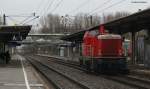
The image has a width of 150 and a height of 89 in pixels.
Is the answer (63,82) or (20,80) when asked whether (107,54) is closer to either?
(63,82)

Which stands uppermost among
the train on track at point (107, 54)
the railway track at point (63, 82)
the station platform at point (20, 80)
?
the train on track at point (107, 54)

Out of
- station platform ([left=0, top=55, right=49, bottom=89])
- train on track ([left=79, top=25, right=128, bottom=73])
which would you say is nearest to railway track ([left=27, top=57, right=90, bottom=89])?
station platform ([left=0, top=55, right=49, bottom=89])

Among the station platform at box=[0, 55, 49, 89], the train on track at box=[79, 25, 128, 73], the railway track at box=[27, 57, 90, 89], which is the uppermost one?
the train on track at box=[79, 25, 128, 73]

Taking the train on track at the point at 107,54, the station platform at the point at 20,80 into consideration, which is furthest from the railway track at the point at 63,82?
the train on track at the point at 107,54

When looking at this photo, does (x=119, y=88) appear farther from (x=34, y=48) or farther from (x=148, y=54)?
(x=34, y=48)

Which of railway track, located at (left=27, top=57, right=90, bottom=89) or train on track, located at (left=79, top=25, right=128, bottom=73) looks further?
train on track, located at (left=79, top=25, right=128, bottom=73)

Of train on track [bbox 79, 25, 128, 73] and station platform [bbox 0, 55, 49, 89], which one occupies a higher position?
train on track [bbox 79, 25, 128, 73]

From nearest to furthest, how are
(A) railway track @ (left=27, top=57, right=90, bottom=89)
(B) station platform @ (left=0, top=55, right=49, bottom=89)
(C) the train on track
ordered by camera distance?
1. (B) station platform @ (left=0, top=55, right=49, bottom=89)
2. (A) railway track @ (left=27, top=57, right=90, bottom=89)
3. (C) the train on track

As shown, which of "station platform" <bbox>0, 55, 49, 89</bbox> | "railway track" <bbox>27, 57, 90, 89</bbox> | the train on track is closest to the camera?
"station platform" <bbox>0, 55, 49, 89</bbox>

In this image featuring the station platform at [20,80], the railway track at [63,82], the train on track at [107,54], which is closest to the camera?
the station platform at [20,80]

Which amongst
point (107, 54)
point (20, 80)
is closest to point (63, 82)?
point (20, 80)

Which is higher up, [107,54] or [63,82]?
[107,54]

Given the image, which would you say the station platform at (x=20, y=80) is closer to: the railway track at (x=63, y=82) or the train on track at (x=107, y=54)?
the railway track at (x=63, y=82)

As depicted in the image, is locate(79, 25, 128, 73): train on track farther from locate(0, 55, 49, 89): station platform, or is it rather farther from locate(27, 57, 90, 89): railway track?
locate(0, 55, 49, 89): station platform
